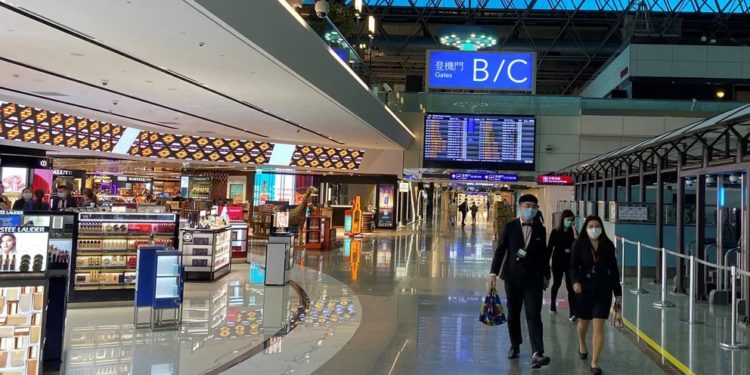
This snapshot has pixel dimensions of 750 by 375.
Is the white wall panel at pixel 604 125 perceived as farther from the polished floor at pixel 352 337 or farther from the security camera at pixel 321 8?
the security camera at pixel 321 8

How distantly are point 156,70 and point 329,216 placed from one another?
35.2ft

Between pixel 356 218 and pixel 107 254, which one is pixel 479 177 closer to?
pixel 356 218

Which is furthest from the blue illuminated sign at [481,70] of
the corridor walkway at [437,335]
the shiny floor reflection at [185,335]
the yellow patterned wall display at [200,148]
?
the shiny floor reflection at [185,335]

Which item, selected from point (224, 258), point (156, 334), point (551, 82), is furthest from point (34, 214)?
point (551, 82)

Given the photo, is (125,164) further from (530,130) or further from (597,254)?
(597,254)

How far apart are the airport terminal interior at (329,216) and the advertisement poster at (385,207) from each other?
541 cm

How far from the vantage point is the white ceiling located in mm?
6029

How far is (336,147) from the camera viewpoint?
887 inches

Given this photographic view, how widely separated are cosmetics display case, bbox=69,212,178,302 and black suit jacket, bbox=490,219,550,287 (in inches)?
229

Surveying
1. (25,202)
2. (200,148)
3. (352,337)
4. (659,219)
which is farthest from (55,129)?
(659,219)

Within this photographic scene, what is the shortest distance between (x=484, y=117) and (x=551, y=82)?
28.5 meters

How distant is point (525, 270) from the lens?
18.4ft

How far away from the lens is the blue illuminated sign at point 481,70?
65.7ft

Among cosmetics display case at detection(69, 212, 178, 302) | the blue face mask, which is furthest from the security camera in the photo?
the blue face mask
